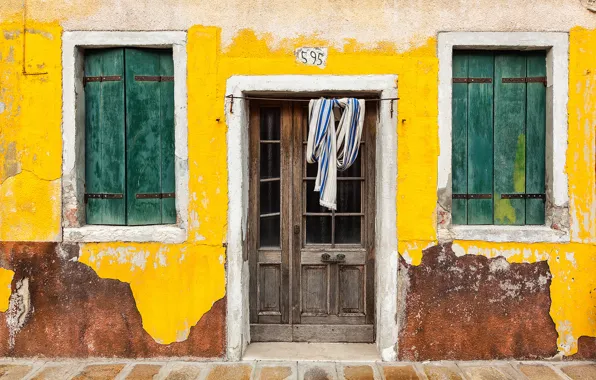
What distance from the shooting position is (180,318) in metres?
4.62

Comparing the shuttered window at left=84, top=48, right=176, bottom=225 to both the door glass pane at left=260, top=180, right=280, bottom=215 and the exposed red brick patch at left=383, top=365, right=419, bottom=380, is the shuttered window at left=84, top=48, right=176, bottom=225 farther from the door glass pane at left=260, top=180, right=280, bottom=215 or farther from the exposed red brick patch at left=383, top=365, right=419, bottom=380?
the exposed red brick patch at left=383, top=365, right=419, bottom=380

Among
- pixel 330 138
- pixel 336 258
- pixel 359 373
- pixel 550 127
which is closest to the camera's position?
pixel 359 373

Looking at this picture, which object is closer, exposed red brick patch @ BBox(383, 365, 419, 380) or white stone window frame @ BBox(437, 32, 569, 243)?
exposed red brick patch @ BBox(383, 365, 419, 380)

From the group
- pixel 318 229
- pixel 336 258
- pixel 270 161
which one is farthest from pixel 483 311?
pixel 270 161

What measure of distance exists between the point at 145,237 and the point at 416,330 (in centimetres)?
257

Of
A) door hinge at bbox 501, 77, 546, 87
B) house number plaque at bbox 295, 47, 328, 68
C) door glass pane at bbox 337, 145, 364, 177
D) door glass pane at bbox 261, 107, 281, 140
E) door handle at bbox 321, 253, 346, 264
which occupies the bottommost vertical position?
door handle at bbox 321, 253, 346, 264

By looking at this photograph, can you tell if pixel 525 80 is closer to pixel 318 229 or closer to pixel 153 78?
pixel 318 229

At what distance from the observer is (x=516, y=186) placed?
4734 mm

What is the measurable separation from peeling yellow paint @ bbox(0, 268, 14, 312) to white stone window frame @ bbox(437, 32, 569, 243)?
3911 millimetres

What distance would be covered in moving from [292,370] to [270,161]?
1.93m

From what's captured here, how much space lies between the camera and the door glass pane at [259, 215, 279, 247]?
4.99 meters

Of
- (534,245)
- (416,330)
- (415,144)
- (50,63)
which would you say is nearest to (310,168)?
(415,144)

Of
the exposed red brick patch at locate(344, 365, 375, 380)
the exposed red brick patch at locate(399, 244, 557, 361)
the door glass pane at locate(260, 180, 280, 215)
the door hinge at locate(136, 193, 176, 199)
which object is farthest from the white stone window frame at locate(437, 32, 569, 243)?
the door hinge at locate(136, 193, 176, 199)

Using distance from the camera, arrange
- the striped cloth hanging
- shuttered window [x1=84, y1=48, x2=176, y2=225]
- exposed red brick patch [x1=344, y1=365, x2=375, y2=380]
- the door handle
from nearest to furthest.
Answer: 1. exposed red brick patch [x1=344, y1=365, x2=375, y2=380]
2. the striped cloth hanging
3. shuttered window [x1=84, y1=48, x2=176, y2=225]
4. the door handle
